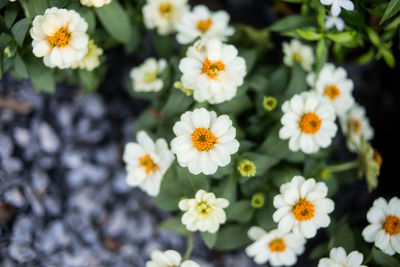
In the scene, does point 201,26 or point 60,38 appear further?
point 201,26

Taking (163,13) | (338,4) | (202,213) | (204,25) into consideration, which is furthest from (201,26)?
(202,213)

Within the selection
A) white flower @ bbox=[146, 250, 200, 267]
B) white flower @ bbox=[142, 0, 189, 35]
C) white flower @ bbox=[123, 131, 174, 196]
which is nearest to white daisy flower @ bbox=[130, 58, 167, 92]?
white flower @ bbox=[142, 0, 189, 35]

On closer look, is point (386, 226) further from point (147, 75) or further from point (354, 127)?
point (147, 75)

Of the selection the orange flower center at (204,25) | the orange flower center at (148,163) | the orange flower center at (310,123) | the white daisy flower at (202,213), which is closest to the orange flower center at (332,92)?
the orange flower center at (310,123)

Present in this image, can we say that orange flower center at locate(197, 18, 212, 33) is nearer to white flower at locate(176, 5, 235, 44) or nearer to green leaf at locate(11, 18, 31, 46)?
white flower at locate(176, 5, 235, 44)

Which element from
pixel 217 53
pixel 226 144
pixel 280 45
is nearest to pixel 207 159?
pixel 226 144

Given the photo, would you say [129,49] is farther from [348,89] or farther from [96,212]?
[348,89]
